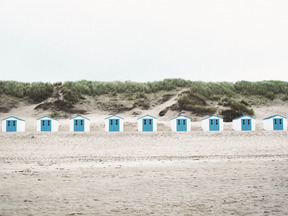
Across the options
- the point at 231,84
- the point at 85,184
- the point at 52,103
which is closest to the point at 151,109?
the point at 52,103

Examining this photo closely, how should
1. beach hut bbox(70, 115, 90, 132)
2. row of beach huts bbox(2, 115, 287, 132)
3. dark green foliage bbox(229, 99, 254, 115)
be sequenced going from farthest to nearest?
dark green foliage bbox(229, 99, 254, 115) → beach hut bbox(70, 115, 90, 132) → row of beach huts bbox(2, 115, 287, 132)

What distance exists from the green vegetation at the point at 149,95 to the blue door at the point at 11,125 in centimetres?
1547

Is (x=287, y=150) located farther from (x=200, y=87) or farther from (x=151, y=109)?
(x=200, y=87)

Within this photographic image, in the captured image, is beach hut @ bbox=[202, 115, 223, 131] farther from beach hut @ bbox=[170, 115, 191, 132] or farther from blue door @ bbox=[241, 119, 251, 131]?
blue door @ bbox=[241, 119, 251, 131]

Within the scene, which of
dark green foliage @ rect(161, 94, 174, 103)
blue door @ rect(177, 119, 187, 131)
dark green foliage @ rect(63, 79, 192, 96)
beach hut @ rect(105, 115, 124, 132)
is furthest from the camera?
dark green foliage @ rect(63, 79, 192, 96)

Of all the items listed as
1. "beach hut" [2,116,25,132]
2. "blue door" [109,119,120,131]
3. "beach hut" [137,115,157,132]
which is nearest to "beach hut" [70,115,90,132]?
"blue door" [109,119,120,131]

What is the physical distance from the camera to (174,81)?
189 feet

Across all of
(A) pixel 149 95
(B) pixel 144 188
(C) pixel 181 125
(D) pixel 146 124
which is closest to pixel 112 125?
(D) pixel 146 124

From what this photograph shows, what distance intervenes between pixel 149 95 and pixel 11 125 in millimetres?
27506

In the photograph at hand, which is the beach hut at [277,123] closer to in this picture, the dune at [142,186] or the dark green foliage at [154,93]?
the dune at [142,186]

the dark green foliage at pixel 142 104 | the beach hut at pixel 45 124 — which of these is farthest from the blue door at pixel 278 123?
the beach hut at pixel 45 124

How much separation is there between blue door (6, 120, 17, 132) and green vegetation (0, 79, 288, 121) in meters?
15.5

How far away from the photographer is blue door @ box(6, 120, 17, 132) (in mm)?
30078

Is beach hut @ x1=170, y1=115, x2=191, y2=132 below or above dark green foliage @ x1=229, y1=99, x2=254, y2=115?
below
